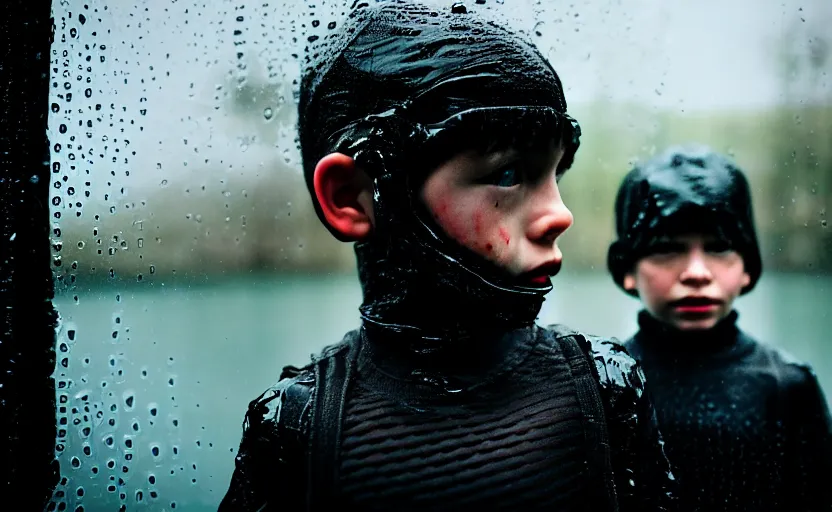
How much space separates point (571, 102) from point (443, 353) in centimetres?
61

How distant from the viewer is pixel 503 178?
1008 millimetres

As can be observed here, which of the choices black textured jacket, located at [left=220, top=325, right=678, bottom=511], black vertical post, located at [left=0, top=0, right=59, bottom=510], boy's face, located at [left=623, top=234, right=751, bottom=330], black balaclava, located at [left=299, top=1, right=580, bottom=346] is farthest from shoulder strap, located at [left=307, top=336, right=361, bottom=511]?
boy's face, located at [left=623, top=234, right=751, bottom=330]

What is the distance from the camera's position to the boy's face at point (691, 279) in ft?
5.22

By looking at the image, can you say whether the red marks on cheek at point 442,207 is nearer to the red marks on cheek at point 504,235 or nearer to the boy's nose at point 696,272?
the red marks on cheek at point 504,235

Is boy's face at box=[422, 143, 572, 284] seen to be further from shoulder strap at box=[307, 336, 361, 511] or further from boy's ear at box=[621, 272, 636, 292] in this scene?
boy's ear at box=[621, 272, 636, 292]

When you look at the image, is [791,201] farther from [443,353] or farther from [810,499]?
[443,353]

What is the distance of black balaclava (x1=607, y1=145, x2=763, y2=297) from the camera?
1592 millimetres

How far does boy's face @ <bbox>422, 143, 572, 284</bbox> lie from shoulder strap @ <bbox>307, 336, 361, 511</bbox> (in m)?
0.28

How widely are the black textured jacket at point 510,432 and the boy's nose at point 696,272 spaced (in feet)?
1.72

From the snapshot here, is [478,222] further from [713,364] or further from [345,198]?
[713,364]

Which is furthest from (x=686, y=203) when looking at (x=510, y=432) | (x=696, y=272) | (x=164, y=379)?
(x=164, y=379)

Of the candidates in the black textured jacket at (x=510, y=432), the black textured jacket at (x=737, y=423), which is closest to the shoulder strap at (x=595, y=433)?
the black textured jacket at (x=510, y=432)

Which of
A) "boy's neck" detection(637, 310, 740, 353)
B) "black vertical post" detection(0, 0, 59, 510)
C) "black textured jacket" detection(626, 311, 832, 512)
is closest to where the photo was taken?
"black vertical post" detection(0, 0, 59, 510)

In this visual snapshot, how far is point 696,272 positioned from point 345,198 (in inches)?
33.7
